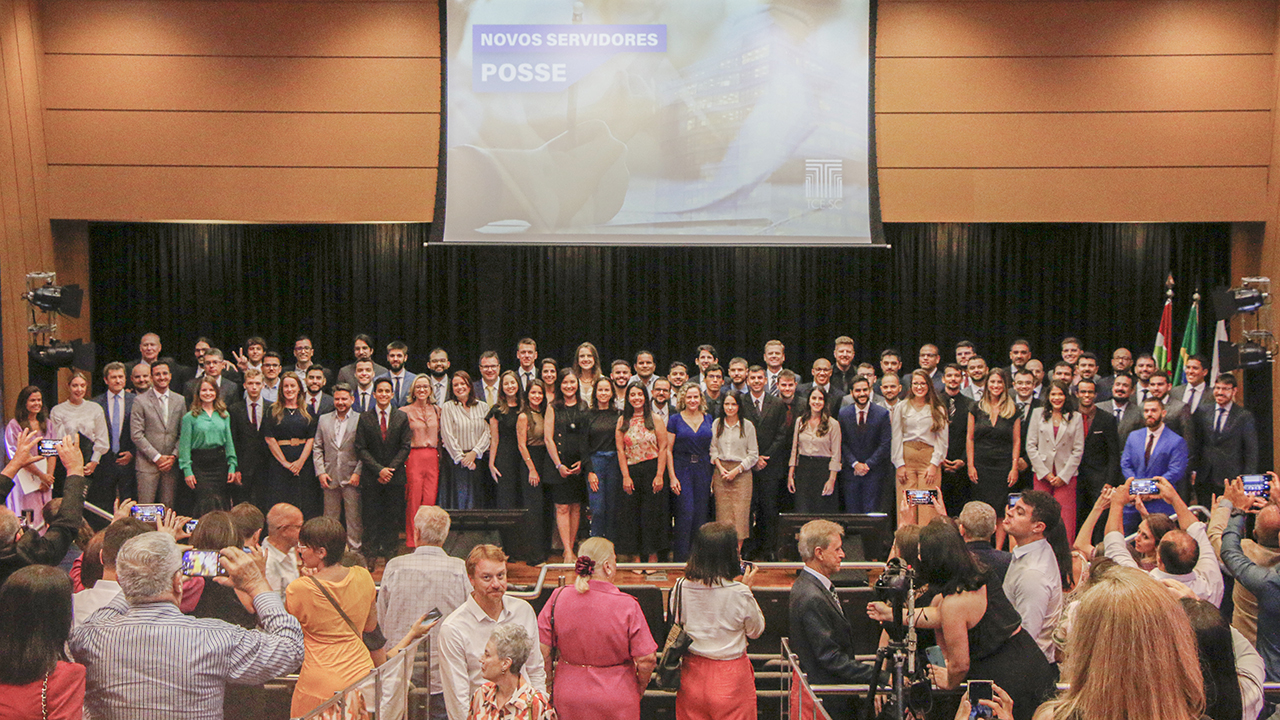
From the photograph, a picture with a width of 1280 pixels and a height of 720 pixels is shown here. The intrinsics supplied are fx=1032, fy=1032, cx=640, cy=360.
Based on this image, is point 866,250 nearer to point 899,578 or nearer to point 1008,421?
point 1008,421

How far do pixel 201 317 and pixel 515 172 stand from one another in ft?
13.3

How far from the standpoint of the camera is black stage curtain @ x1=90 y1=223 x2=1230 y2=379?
1062 centimetres

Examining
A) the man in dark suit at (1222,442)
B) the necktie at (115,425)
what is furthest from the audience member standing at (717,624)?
the necktie at (115,425)

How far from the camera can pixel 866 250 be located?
36.4ft

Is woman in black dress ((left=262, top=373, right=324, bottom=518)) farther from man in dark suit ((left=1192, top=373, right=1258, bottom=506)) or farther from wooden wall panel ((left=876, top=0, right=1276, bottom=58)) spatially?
man in dark suit ((left=1192, top=373, right=1258, bottom=506))

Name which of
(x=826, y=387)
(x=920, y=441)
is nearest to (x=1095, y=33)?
(x=826, y=387)

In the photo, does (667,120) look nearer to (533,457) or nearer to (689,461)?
(689,461)

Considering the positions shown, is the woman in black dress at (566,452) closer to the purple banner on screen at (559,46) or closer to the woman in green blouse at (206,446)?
the woman in green blouse at (206,446)

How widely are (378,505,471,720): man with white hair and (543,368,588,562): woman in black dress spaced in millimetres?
3342

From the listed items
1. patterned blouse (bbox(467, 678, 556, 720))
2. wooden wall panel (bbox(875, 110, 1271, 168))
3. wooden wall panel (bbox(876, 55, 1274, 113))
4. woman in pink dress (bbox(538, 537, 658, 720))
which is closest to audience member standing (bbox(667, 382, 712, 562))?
wooden wall panel (bbox(875, 110, 1271, 168))

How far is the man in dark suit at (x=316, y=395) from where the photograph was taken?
8039 millimetres

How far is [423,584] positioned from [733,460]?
12.4ft

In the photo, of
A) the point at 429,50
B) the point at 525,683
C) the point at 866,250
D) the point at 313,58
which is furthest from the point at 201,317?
the point at 525,683

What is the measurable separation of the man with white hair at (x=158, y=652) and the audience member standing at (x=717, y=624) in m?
1.64
